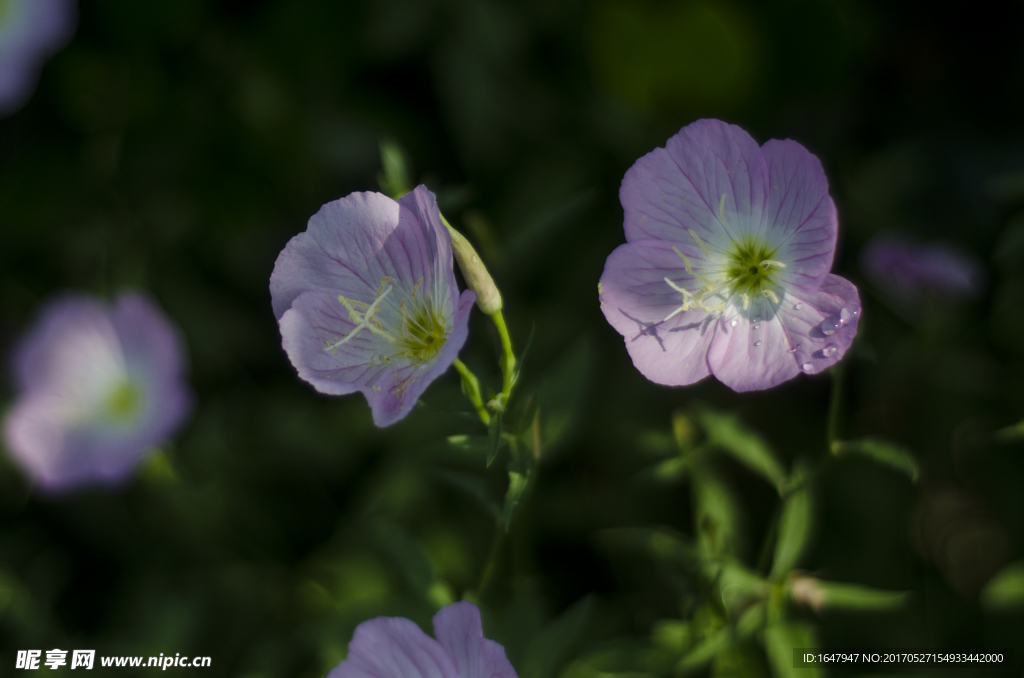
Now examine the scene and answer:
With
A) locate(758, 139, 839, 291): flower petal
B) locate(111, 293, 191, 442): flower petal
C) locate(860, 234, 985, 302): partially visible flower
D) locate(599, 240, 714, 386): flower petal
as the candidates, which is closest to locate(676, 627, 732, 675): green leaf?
locate(599, 240, 714, 386): flower petal

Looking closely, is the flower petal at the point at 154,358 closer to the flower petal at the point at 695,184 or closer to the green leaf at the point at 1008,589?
the flower petal at the point at 695,184

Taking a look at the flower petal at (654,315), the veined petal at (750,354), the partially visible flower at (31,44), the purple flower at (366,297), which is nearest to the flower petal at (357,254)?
the purple flower at (366,297)

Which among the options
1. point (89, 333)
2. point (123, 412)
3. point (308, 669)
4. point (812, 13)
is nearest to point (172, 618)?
point (308, 669)

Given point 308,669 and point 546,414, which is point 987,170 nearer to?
point 546,414

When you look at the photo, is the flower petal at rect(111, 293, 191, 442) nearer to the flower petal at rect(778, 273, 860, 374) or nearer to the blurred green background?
the blurred green background

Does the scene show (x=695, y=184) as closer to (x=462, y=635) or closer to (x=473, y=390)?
(x=473, y=390)

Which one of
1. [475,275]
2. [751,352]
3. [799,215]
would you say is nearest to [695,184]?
[799,215]

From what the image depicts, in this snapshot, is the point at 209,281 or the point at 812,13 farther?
the point at 209,281
